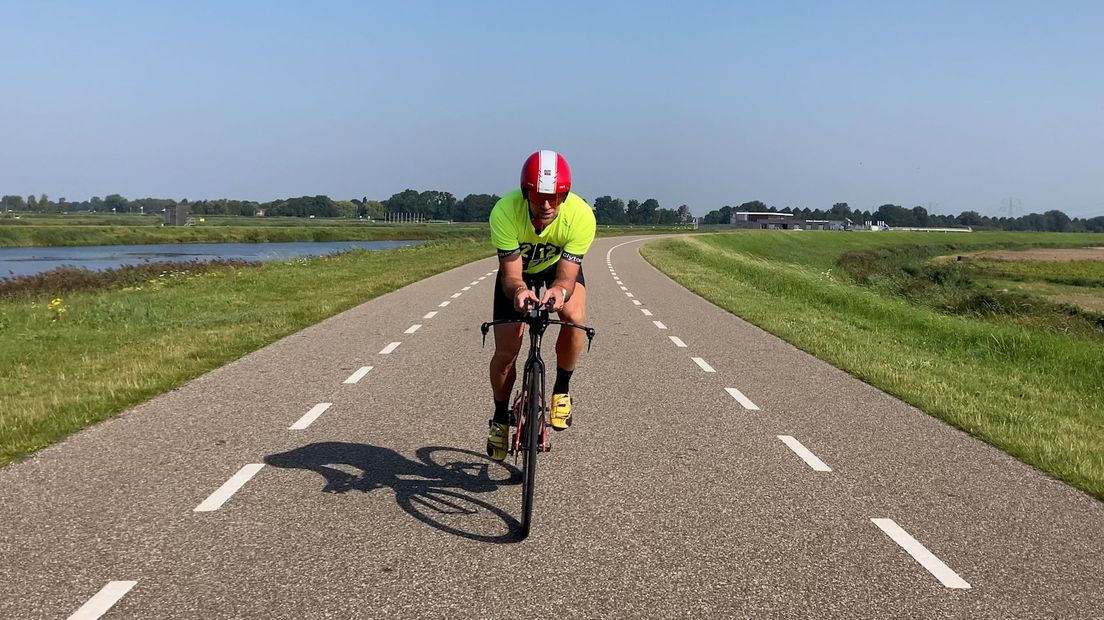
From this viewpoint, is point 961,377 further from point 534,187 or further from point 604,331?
point 534,187

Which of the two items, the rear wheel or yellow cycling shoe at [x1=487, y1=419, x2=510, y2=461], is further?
yellow cycling shoe at [x1=487, y1=419, x2=510, y2=461]

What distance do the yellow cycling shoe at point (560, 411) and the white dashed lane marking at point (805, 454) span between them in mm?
1730

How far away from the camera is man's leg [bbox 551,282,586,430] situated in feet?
17.3

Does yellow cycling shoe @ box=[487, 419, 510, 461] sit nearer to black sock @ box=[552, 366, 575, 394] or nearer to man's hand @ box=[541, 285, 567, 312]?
black sock @ box=[552, 366, 575, 394]

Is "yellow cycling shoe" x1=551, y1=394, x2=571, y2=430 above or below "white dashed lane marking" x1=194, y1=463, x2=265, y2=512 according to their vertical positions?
above

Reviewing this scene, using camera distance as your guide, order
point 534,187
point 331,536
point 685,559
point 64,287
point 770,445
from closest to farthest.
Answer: point 685,559 < point 331,536 < point 534,187 < point 770,445 < point 64,287

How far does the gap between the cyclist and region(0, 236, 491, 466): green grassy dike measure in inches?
134

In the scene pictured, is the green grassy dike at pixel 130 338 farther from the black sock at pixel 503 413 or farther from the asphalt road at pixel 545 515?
the black sock at pixel 503 413

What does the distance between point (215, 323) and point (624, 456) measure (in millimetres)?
10053

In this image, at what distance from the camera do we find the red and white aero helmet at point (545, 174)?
465 centimetres

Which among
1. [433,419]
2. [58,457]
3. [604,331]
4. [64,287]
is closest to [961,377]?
[604,331]

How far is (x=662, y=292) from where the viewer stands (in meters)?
21.7

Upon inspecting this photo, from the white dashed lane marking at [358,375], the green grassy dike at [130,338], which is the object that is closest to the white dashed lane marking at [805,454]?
the white dashed lane marking at [358,375]

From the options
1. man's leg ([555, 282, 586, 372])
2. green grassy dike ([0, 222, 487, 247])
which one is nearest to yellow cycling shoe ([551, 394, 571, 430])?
man's leg ([555, 282, 586, 372])
